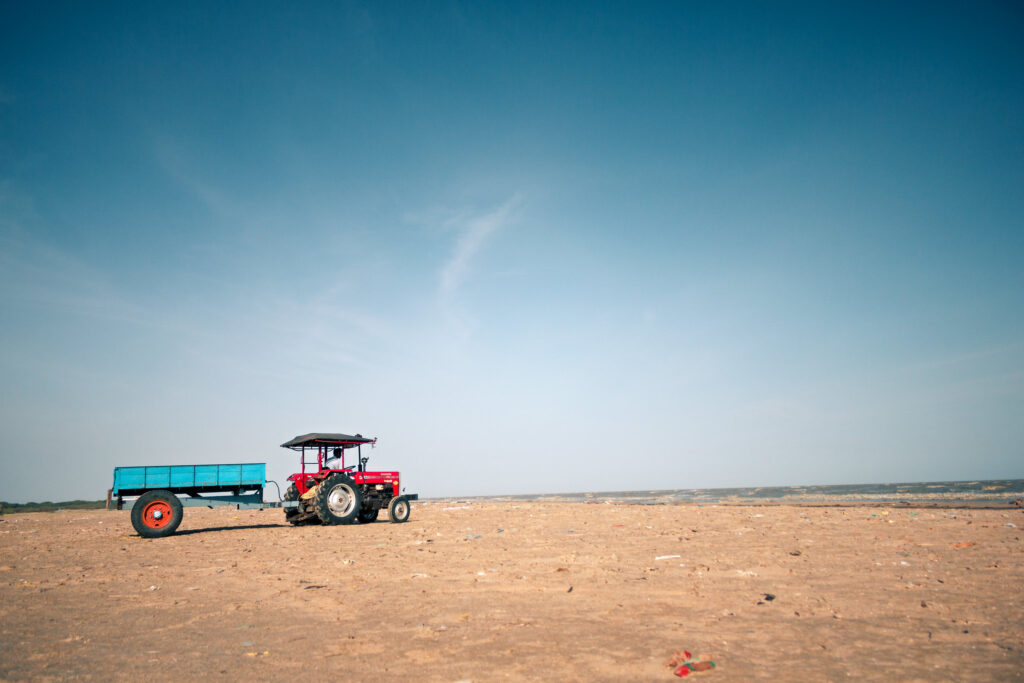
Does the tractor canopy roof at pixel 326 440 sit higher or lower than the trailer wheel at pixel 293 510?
higher

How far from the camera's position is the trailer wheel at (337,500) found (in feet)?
50.1

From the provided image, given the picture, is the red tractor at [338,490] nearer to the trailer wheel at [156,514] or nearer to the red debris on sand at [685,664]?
the trailer wheel at [156,514]

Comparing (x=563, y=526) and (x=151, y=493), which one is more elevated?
(x=151, y=493)

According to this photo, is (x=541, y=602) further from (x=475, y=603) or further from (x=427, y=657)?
(x=427, y=657)

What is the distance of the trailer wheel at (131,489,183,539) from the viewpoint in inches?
536

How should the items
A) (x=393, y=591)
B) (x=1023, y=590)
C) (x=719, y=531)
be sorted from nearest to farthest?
(x=1023, y=590) < (x=393, y=591) < (x=719, y=531)

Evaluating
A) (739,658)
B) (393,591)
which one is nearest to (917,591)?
(739,658)

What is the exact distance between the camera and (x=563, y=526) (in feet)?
46.7

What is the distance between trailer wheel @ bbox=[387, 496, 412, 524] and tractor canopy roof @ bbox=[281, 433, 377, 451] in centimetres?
207

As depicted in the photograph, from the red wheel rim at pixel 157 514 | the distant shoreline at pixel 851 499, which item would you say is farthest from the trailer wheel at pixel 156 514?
the distant shoreline at pixel 851 499

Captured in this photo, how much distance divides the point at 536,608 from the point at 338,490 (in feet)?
36.8

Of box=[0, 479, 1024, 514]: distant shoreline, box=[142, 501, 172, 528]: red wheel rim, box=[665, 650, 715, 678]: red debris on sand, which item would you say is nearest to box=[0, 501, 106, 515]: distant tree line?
box=[0, 479, 1024, 514]: distant shoreline

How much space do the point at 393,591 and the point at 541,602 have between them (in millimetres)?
2099

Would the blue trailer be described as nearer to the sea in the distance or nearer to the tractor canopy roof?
the tractor canopy roof
